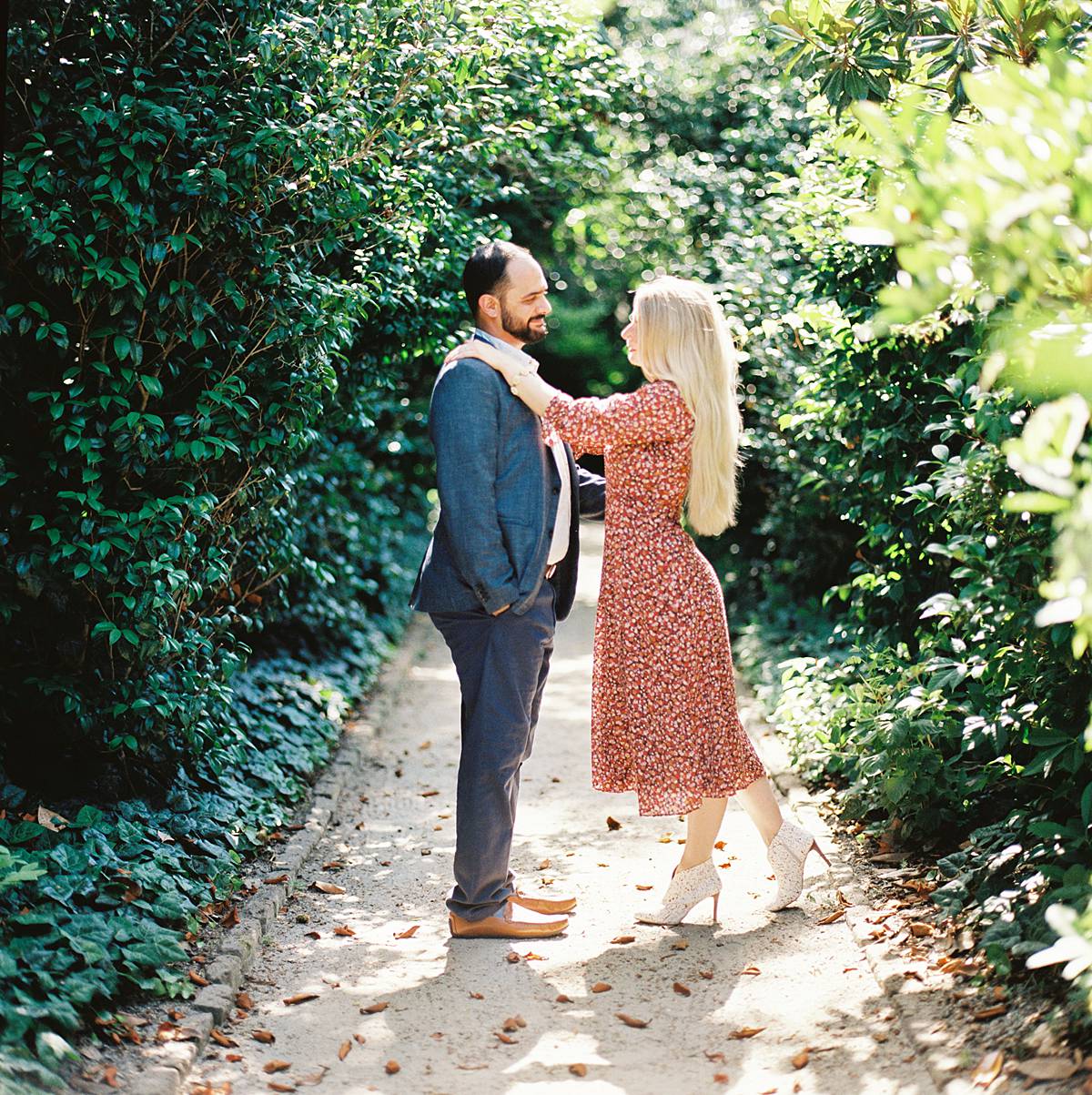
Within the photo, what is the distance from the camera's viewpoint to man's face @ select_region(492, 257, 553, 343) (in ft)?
14.6

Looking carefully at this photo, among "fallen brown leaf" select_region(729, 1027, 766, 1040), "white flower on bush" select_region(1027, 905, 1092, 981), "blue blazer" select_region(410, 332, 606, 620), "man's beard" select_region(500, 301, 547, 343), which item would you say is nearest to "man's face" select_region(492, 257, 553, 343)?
"man's beard" select_region(500, 301, 547, 343)

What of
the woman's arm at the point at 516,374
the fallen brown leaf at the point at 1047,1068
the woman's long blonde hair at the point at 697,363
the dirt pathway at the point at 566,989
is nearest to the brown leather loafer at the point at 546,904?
the dirt pathway at the point at 566,989

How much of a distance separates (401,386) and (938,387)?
288cm

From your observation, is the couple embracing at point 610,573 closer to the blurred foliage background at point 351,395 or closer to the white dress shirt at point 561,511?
the white dress shirt at point 561,511

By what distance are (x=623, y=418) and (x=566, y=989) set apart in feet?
6.28

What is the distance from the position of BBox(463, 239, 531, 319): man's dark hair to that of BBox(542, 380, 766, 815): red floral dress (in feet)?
1.50

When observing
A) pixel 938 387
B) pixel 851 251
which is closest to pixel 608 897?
pixel 938 387

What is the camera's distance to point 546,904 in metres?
4.78

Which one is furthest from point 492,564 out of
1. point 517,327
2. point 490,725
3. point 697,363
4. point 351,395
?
point 351,395

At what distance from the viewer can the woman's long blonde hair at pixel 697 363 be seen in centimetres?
444

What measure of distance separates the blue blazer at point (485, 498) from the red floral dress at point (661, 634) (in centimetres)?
18

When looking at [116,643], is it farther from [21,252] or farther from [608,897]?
[608,897]

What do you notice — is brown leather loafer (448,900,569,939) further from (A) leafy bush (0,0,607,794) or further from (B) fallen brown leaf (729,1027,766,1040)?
(A) leafy bush (0,0,607,794)

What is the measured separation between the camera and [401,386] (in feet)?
22.8
